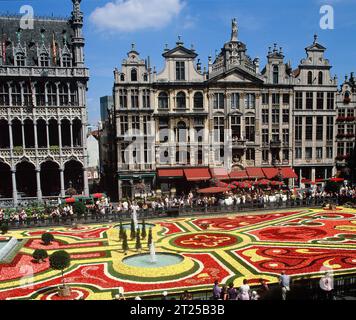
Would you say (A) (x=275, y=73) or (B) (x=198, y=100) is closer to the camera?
(B) (x=198, y=100)

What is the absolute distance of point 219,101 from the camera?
51.3 metres

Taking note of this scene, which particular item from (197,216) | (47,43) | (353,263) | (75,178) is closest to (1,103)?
(47,43)

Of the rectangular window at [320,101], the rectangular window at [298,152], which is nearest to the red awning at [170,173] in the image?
the rectangular window at [298,152]

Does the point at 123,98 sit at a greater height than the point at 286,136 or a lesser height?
greater

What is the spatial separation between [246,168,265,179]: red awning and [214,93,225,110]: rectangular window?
9463 mm

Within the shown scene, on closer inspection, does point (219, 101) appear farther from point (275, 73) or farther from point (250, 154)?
point (275, 73)

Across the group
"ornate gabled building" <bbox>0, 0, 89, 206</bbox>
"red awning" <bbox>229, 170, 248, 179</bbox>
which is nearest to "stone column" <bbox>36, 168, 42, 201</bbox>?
"ornate gabled building" <bbox>0, 0, 89, 206</bbox>

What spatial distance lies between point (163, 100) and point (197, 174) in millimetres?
10898

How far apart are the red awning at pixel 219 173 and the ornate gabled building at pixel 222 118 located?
0.19 m

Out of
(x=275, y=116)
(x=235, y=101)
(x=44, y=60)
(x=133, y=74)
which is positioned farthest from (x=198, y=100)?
(x=44, y=60)

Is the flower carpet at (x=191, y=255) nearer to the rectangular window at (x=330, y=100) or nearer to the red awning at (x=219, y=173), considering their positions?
the red awning at (x=219, y=173)

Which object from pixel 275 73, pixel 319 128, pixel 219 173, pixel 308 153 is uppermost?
pixel 275 73

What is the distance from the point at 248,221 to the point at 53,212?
716 inches
